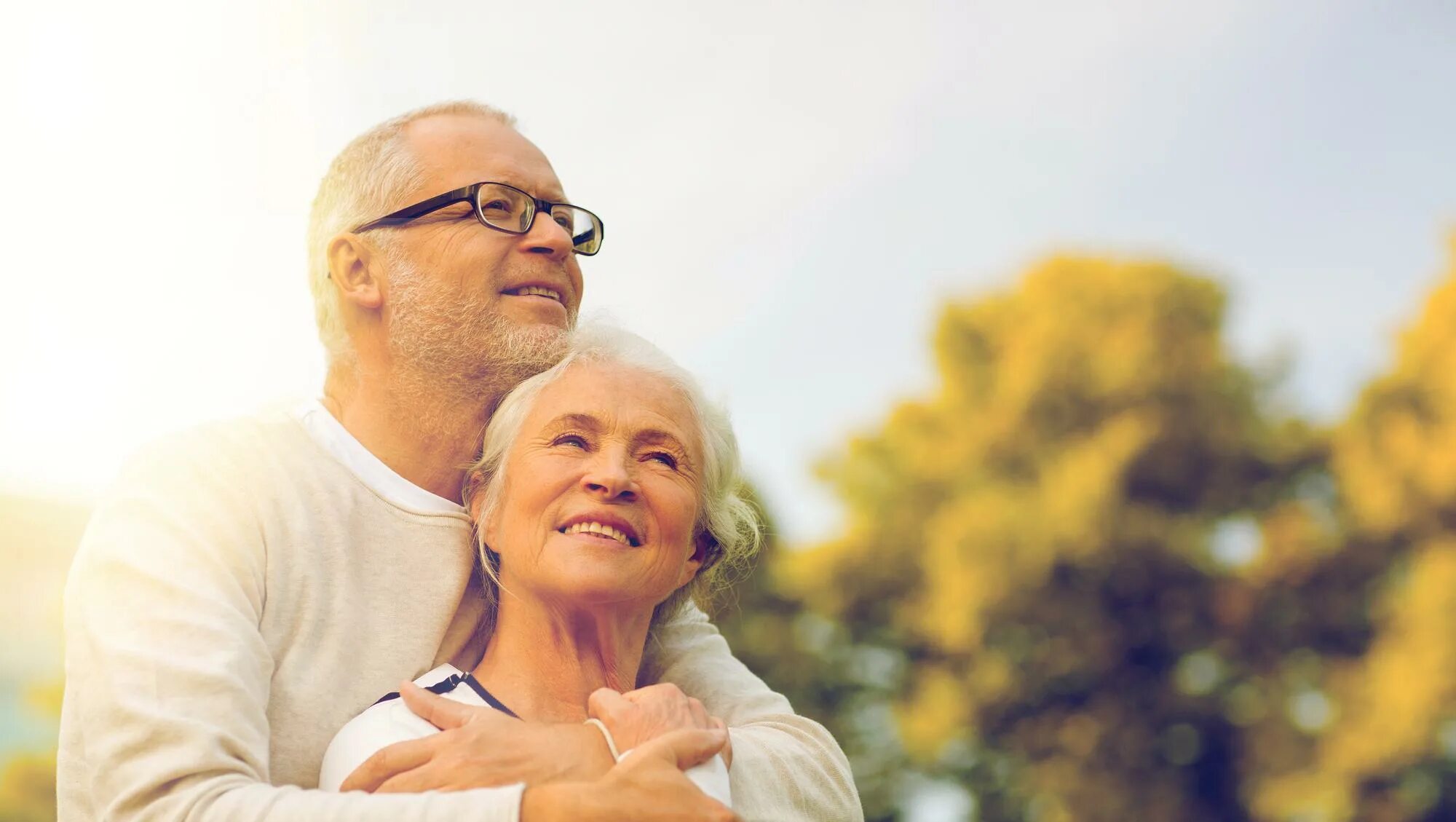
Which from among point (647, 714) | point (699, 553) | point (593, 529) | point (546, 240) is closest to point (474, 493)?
point (593, 529)

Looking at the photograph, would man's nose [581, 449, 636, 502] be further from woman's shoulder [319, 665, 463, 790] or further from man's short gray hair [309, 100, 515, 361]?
man's short gray hair [309, 100, 515, 361]

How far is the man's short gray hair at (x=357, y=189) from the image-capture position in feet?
10.4

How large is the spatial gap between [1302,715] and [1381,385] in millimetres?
3991

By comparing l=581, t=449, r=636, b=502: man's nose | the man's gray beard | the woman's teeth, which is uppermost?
the man's gray beard

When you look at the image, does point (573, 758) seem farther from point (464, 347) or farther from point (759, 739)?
point (464, 347)

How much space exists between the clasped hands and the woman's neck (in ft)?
0.78

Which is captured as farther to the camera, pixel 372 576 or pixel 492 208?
pixel 492 208

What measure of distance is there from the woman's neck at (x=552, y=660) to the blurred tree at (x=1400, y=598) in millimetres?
13730

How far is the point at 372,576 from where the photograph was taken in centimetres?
273

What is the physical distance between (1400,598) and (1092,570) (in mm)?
3408

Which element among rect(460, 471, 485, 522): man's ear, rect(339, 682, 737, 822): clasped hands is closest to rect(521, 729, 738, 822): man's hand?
rect(339, 682, 737, 822): clasped hands

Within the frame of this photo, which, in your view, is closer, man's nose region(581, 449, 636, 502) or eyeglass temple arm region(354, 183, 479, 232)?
man's nose region(581, 449, 636, 502)

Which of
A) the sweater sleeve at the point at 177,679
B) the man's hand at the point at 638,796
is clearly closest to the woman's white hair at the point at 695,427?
the sweater sleeve at the point at 177,679

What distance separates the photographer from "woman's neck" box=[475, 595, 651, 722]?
2682 millimetres
